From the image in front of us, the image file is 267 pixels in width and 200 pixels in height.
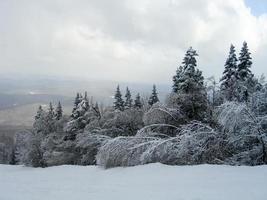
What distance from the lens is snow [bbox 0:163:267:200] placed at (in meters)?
A: 7.62

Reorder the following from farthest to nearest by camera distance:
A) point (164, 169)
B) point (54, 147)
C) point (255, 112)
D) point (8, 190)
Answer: point (54, 147)
point (255, 112)
point (164, 169)
point (8, 190)

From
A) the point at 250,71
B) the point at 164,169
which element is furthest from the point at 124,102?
the point at 164,169

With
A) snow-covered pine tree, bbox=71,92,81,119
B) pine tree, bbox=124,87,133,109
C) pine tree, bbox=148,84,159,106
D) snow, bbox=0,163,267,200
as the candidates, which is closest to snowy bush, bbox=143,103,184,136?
snow, bbox=0,163,267,200

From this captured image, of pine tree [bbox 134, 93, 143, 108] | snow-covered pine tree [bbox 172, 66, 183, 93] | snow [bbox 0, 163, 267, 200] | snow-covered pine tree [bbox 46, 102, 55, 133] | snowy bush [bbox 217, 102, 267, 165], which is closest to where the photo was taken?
snow [bbox 0, 163, 267, 200]

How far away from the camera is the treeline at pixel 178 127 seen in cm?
1338

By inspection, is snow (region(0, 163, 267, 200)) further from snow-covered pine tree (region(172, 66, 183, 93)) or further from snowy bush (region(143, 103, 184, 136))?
snow-covered pine tree (region(172, 66, 183, 93))

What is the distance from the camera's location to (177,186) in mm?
8422

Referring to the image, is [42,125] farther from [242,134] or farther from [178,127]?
[242,134]

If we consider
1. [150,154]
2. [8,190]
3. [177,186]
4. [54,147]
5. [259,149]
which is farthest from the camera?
[54,147]

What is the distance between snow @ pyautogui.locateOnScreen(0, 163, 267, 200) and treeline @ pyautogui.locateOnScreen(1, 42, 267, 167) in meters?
2.72

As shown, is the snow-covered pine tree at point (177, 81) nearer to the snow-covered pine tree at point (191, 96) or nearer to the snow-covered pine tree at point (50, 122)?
the snow-covered pine tree at point (191, 96)

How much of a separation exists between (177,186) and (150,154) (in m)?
4.56

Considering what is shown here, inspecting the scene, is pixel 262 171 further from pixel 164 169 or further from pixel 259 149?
pixel 259 149

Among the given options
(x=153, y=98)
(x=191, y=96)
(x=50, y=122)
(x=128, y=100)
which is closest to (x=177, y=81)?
(x=191, y=96)
